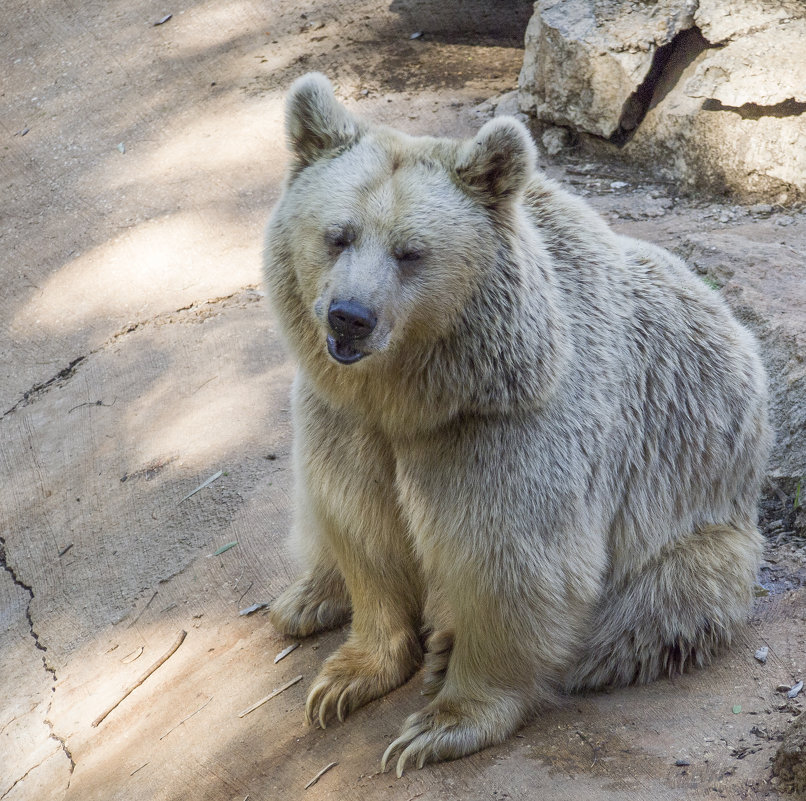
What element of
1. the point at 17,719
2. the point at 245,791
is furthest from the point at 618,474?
the point at 17,719

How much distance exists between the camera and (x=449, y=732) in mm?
3486

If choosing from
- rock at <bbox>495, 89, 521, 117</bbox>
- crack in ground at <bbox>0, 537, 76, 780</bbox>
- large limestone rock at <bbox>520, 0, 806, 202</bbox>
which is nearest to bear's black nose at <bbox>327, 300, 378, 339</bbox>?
crack in ground at <bbox>0, 537, 76, 780</bbox>

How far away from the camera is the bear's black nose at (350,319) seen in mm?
2988

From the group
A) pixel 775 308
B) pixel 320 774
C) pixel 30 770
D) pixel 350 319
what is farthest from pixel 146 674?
pixel 775 308

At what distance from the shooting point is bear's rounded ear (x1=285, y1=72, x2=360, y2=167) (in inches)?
133

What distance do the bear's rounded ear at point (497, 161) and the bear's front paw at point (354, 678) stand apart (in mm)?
1900

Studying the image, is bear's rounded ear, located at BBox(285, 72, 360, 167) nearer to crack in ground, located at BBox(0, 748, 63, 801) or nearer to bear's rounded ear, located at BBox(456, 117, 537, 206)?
bear's rounded ear, located at BBox(456, 117, 537, 206)

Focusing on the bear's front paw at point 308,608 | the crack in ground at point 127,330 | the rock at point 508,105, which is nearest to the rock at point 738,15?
the rock at point 508,105

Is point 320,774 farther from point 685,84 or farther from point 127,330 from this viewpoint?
point 685,84

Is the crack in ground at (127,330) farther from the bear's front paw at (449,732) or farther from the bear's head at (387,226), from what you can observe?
the bear's front paw at (449,732)

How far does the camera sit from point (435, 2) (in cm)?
1001

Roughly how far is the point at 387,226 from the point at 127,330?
430 cm

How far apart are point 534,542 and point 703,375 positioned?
1143mm

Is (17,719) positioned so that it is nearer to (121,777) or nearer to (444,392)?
(121,777)
